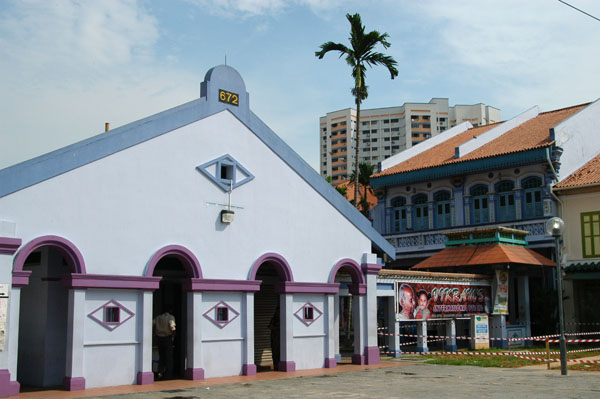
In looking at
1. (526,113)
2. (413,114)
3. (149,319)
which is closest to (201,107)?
(149,319)

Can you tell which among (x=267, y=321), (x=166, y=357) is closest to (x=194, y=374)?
(x=166, y=357)

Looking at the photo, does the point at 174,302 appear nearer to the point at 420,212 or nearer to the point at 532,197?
the point at 532,197

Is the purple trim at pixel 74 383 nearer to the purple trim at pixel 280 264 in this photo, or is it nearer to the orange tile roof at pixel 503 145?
the purple trim at pixel 280 264

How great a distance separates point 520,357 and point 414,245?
1288cm

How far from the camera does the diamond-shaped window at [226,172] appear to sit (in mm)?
16219

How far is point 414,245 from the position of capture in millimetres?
34156

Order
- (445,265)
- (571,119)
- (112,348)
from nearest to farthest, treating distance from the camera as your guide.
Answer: (112,348)
(445,265)
(571,119)

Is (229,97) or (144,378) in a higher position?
(229,97)

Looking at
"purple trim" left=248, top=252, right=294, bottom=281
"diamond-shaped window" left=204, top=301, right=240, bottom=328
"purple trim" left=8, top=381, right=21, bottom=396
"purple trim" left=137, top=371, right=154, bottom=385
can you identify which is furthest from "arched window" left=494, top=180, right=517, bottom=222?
"purple trim" left=8, top=381, right=21, bottom=396

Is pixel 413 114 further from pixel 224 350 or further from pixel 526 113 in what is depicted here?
pixel 224 350

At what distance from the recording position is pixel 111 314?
46.8ft

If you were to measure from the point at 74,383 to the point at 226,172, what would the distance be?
608cm

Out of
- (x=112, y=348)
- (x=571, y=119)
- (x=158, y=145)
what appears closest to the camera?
(x=112, y=348)

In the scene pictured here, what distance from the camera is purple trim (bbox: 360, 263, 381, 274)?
19.8m
